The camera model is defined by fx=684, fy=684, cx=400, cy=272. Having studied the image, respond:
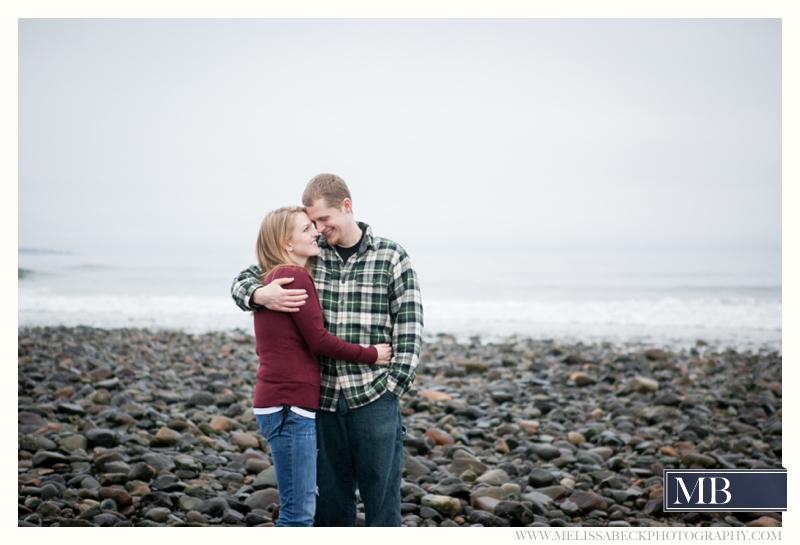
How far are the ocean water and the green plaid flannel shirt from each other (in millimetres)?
8600

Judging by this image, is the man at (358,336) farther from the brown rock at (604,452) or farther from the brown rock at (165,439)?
the brown rock at (604,452)

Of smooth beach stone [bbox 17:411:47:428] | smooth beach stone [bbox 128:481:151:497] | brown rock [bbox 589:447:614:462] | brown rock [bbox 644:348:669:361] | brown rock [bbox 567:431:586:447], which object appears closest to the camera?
smooth beach stone [bbox 128:481:151:497]

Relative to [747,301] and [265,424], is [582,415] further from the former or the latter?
[747,301]

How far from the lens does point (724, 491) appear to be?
13.3 ft

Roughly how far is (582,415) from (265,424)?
4.16m

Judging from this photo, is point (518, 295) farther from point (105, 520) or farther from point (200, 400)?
point (105, 520)

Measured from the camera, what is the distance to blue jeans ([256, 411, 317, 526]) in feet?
8.87

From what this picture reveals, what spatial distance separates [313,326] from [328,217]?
18.7 inches

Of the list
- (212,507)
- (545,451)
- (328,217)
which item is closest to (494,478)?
(545,451)

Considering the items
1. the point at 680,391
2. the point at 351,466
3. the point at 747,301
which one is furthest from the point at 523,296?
the point at 351,466

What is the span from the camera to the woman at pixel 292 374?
2.71 meters

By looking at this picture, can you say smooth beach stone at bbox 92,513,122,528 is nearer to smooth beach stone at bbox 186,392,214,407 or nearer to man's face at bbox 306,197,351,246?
man's face at bbox 306,197,351,246

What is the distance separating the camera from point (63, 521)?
368 cm

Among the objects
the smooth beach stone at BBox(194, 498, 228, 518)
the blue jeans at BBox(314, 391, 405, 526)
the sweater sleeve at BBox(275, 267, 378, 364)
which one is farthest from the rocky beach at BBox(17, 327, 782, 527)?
the sweater sleeve at BBox(275, 267, 378, 364)
